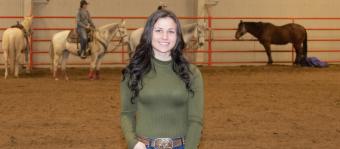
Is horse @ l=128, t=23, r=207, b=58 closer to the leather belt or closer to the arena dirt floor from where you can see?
the arena dirt floor

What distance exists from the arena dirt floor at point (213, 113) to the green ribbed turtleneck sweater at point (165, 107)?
3483 mm

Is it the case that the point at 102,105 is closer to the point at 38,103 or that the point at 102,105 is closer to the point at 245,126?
the point at 38,103

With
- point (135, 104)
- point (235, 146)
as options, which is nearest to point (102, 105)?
point (235, 146)

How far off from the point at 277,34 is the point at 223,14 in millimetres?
1857

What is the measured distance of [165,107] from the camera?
8.80ft

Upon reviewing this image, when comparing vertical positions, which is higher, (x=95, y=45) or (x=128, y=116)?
(x=128, y=116)

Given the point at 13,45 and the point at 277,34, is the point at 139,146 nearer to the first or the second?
the point at 13,45

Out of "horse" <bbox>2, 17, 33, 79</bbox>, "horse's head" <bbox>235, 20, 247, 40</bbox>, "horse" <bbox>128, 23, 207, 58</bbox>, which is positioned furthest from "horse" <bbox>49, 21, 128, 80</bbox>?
"horse's head" <bbox>235, 20, 247, 40</bbox>

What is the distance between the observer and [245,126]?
7.51m

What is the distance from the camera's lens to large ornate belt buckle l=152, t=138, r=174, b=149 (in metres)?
2.68

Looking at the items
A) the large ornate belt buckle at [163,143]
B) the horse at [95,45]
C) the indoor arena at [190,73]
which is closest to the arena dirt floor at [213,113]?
the indoor arena at [190,73]

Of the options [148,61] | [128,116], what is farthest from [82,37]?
[148,61]

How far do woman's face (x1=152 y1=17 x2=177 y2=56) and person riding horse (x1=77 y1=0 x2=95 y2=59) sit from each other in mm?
10436

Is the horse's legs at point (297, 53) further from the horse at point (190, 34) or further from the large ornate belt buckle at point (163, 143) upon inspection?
the large ornate belt buckle at point (163, 143)
